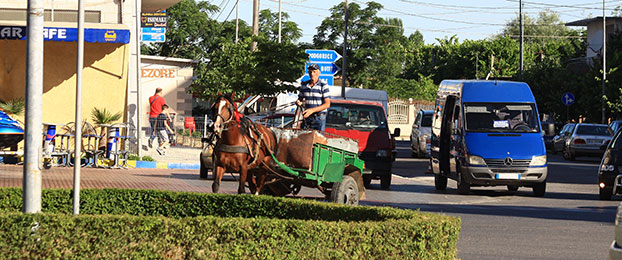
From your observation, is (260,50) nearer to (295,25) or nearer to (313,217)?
(313,217)

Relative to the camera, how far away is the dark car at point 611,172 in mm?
19597

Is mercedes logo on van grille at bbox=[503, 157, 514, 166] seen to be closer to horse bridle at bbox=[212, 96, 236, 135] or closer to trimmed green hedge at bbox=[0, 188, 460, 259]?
horse bridle at bbox=[212, 96, 236, 135]

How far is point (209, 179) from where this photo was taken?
22.1 m

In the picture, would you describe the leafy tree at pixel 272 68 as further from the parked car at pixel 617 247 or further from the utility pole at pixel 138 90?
the parked car at pixel 617 247

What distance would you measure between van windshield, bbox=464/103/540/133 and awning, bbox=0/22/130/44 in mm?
9695

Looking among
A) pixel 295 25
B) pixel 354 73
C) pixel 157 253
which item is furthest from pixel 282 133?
pixel 295 25

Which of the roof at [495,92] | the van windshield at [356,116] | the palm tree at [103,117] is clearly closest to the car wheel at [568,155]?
the roof at [495,92]

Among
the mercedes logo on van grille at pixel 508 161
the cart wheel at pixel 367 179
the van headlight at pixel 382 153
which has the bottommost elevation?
the cart wheel at pixel 367 179

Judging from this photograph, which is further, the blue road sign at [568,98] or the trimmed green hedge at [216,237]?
the blue road sign at [568,98]

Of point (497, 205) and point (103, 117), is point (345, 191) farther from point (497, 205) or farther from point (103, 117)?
point (103, 117)

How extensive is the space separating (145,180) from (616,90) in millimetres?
37227

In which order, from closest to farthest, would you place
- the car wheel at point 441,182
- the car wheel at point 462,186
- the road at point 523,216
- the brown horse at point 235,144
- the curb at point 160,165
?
the road at point 523,216
the brown horse at point 235,144
the car wheel at point 462,186
the car wheel at point 441,182
the curb at point 160,165

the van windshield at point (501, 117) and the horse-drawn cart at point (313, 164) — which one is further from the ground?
the van windshield at point (501, 117)

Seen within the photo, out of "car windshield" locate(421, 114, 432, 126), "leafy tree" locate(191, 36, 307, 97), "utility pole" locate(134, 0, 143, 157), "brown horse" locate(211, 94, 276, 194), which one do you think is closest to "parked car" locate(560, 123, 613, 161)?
"car windshield" locate(421, 114, 432, 126)
